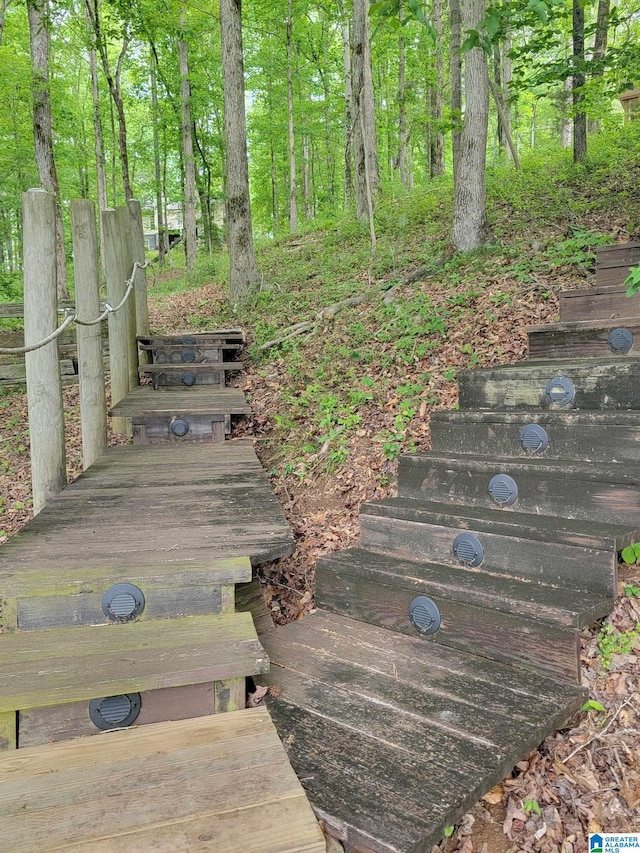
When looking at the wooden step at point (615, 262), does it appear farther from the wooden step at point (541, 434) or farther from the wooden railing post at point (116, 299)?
the wooden railing post at point (116, 299)

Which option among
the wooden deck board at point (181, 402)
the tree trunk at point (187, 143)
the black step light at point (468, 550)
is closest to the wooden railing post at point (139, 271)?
the wooden deck board at point (181, 402)

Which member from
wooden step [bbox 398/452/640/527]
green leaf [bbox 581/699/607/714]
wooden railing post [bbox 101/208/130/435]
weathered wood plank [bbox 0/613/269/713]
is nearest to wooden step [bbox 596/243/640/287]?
wooden step [bbox 398/452/640/527]

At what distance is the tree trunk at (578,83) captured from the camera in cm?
870

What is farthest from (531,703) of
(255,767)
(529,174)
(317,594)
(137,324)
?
(529,174)

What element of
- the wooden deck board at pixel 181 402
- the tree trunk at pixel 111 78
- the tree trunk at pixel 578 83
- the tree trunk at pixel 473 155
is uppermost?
the tree trunk at pixel 111 78

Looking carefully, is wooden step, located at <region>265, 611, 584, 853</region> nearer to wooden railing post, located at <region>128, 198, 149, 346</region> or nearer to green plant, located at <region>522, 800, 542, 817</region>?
green plant, located at <region>522, 800, 542, 817</region>

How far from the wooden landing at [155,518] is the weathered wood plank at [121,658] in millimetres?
393

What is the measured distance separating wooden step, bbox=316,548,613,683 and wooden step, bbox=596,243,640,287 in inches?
133

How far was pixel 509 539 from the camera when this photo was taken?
8.77 ft

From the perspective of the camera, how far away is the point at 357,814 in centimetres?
162

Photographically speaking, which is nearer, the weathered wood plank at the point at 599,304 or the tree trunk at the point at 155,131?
the weathered wood plank at the point at 599,304

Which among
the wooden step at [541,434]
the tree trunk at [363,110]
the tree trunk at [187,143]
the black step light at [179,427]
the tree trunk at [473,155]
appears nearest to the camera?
the wooden step at [541,434]

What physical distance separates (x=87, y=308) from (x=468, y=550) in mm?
3333

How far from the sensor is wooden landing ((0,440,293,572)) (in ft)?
9.05
